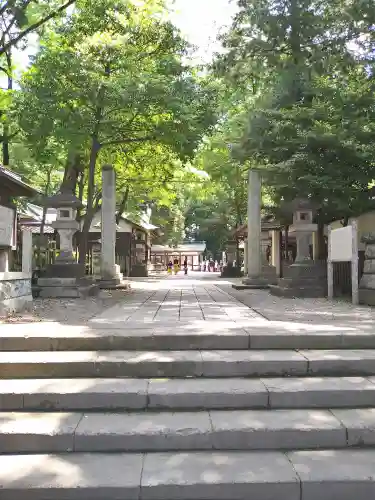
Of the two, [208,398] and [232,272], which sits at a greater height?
[232,272]

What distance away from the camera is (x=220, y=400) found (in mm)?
3977

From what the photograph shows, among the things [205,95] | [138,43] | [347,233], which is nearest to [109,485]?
[347,233]

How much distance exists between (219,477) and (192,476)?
192 millimetres

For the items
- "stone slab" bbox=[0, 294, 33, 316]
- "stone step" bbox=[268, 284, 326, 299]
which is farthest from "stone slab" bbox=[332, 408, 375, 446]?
"stone step" bbox=[268, 284, 326, 299]

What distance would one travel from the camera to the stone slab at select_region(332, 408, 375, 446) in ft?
11.5

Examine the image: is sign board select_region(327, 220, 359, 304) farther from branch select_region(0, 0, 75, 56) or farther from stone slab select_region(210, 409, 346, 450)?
branch select_region(0, 0, 75, 56)

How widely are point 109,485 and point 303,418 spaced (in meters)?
1.74

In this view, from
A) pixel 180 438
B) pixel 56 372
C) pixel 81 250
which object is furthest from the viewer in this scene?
pixel 81 250

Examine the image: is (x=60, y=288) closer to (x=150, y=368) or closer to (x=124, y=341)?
(x=124, y=341)

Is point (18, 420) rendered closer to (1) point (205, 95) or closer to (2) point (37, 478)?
(2) point (37, 478)

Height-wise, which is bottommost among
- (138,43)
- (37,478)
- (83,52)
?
(37,478)

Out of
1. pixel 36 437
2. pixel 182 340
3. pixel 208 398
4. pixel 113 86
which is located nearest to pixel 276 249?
pixel 113 86

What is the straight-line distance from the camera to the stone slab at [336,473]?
2959mm

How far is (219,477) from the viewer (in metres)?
3.05
